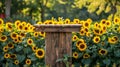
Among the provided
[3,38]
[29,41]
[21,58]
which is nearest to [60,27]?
[29,41]

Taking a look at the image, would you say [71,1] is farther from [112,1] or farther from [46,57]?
[46,57]

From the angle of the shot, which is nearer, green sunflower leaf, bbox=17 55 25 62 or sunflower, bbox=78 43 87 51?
sunflower, bbox=78 43 87 51

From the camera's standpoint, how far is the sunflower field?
581 cm

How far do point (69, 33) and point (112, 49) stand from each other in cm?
75

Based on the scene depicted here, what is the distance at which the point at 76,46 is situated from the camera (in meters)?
5.90

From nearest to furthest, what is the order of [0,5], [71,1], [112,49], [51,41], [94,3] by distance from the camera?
[51,41] → [112,49] → [94,3] → [0,5] → [71,1]

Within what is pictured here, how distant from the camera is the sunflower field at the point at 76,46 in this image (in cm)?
581

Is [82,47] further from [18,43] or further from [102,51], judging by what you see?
[18,43]

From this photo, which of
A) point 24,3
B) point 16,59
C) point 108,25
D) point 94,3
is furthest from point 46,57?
point 24,3

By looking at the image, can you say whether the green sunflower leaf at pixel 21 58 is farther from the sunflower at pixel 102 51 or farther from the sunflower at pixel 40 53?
the sunflower at pixel 102 51

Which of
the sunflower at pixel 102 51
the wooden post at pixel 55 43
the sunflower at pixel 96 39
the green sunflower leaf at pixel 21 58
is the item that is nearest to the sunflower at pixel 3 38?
the green sunflower leaf at pixel 21 58

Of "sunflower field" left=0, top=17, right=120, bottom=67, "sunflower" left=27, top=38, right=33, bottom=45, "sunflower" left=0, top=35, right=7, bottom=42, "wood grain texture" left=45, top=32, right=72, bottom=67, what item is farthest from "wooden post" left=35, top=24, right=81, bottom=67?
"sunflower" left=0, top=35, right=7, bottom=42

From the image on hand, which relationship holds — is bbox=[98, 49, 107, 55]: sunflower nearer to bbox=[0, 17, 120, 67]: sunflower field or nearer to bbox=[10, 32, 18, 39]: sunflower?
bbox=[0, 17, 120, 67]: sunflower field

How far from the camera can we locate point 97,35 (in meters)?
6.02
